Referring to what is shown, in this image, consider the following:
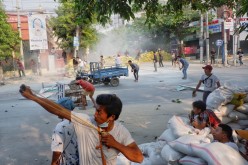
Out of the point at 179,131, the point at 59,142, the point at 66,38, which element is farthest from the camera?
the point at 66,38

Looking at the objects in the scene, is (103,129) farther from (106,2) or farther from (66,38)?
(66,38)

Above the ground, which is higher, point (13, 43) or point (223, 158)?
point (13, 43)

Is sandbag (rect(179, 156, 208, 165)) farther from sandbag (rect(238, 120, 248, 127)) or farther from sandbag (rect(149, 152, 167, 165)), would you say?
sandbag (rect(238, 120, 248, 127))

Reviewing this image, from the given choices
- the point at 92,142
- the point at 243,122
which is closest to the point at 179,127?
the point at 243,122

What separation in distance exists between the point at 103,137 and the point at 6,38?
2212 centimetres

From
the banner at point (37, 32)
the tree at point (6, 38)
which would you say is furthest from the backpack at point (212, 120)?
the tree at point (6, 38)

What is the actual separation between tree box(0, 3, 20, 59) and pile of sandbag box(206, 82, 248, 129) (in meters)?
19.0

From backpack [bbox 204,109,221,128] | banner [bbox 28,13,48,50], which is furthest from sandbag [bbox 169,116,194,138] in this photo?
banner [bbox 28,13,48,50]

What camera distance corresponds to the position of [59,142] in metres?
2.70

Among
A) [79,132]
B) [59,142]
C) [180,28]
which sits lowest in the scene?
[59,142]

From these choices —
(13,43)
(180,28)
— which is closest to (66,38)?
(13,43)

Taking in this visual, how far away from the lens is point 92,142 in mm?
2193

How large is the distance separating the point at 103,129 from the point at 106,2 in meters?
3.15

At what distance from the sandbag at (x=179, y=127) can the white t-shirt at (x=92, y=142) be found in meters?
A: 2.29
